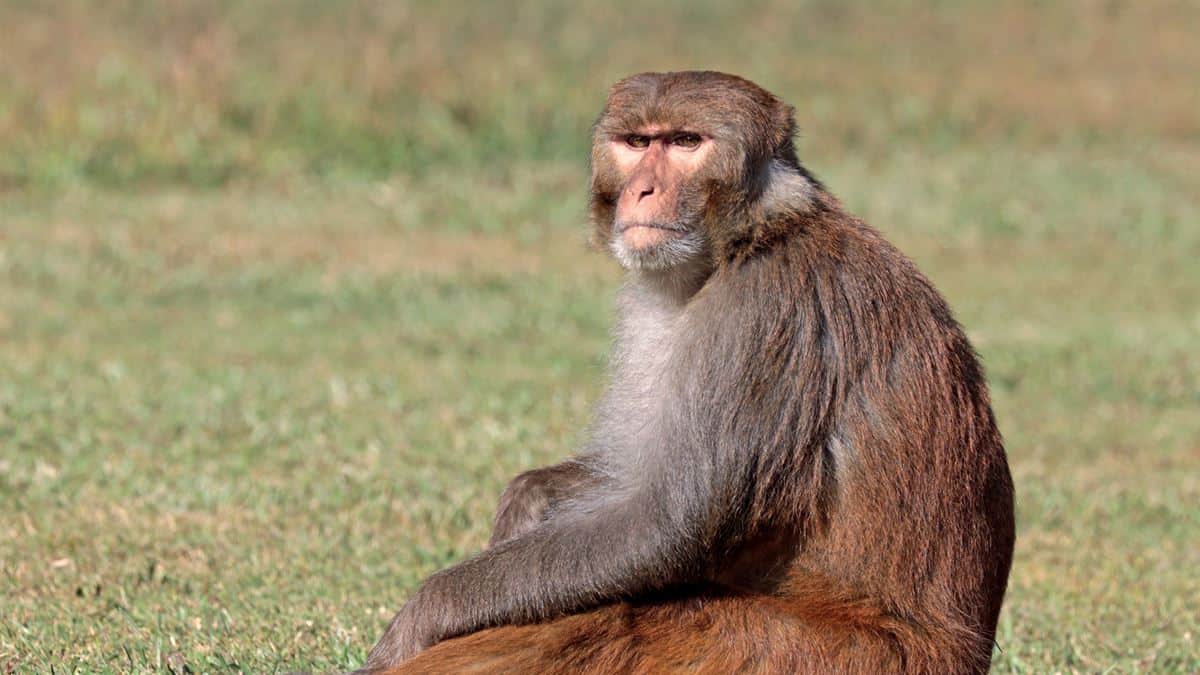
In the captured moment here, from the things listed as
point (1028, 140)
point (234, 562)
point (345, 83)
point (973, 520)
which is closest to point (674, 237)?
point (973, 520)

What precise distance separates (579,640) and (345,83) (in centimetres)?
1557

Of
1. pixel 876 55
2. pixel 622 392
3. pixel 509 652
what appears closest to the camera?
pixel 509 652

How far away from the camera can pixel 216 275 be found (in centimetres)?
1418

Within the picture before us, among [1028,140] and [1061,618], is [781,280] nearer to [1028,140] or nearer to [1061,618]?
[1061,618]

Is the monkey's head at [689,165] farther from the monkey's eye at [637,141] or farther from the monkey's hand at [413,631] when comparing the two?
the monkey's hand at [413,631]

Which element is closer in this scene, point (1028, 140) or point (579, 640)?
point (579, 640)

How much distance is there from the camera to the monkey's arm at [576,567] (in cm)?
441

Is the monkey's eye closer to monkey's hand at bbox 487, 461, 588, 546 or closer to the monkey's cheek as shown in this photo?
the monkey's cheek

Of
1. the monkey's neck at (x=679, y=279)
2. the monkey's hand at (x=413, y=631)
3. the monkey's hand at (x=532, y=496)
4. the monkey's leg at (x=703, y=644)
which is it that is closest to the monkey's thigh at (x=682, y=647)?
the monkey's leg at (x=703, y=644)

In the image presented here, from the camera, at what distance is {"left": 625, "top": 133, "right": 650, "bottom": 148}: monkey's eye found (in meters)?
4.88

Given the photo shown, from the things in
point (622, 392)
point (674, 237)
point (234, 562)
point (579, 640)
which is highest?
point (674, 237)

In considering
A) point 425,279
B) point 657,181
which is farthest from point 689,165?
point 425,279

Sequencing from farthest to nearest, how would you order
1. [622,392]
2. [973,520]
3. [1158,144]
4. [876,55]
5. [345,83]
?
[876,55], [1158,144], [345,83], [622,392], [973,520]

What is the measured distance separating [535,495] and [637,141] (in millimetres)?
1025
